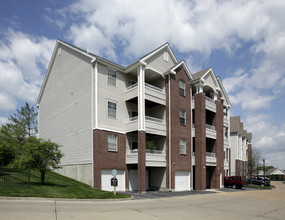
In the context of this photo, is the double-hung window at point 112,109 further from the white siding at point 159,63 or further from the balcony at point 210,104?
the balcony at point 210,104

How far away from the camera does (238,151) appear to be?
53.1 meters

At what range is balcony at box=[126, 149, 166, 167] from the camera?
78.6 ft

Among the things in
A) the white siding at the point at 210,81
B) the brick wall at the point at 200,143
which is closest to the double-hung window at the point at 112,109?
the brick wall at the point at 200,143

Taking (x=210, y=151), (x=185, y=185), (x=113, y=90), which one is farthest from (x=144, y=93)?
(x=210, y=151)

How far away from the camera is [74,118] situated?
2580 cm

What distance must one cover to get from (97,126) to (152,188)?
9.81 meters

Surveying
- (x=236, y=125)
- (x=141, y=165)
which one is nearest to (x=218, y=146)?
(x=141, y=165)

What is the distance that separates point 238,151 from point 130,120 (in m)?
35.7

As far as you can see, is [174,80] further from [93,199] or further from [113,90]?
[93,199]

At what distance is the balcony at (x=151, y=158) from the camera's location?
24.0 meters

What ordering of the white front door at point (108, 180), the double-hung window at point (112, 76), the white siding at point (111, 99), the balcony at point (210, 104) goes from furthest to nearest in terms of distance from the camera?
the balcony at point (210, 104)
the double-hung window at point (112, 76)
the white siding at point (111, 99)
the white front door at point (108, 180)

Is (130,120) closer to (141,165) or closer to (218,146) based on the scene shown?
(141,165)

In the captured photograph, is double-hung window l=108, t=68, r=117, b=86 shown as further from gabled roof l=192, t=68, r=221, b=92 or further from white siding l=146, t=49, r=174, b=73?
gabled roof l=192, t=68, r=221, b=92

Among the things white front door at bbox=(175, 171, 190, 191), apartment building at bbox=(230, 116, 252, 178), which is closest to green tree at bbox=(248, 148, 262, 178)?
A: apartment building at bbox=(230, 116, 252, 178)
